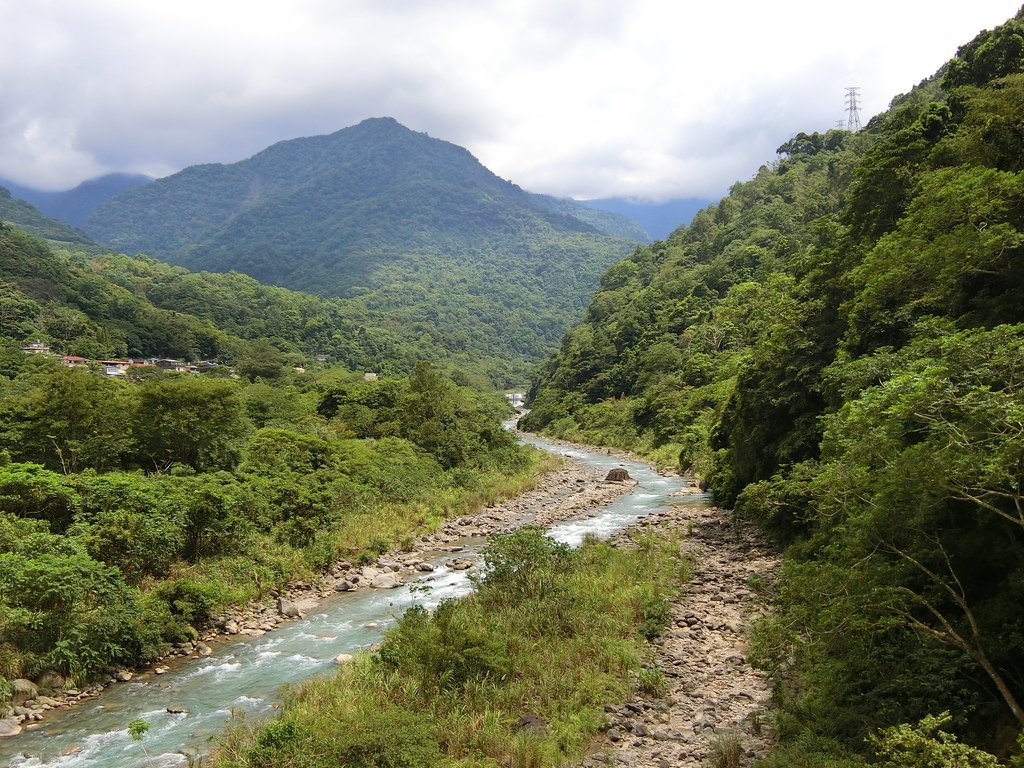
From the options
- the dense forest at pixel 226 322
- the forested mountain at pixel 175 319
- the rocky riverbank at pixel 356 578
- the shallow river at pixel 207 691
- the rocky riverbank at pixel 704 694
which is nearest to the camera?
the rocky riverbank at pixel 704 694

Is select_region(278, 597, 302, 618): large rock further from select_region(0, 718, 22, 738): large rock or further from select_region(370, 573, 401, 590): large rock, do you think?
select_region(0, 718, 22, 738): large rock

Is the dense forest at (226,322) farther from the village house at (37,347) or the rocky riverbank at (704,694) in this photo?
the rocky riverbank at (704,694)

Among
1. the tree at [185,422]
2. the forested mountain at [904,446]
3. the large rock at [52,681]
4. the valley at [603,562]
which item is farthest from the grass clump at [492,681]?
the tree at [185,422]

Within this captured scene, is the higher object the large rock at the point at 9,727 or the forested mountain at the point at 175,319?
the forested mountain at the point at 175,319

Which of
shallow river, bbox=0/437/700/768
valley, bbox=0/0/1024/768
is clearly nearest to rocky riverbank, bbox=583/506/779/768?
valley, bbox=0/0/1024/768

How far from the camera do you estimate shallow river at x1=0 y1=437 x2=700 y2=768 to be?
1056 centimetres

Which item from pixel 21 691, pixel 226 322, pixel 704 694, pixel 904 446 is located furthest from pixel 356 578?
pixel 226 322

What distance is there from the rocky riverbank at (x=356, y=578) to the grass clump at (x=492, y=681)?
448 centimetres

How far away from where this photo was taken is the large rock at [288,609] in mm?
Result: 17516

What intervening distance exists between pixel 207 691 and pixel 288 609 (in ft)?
15.6

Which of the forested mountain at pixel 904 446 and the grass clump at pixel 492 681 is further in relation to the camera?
the grass clump at pixel 492 681

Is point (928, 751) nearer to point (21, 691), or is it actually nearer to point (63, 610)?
point (21, 691)

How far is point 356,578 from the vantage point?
2062 centimetres

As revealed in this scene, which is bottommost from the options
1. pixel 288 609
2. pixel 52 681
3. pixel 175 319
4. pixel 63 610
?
pixel 288 609
